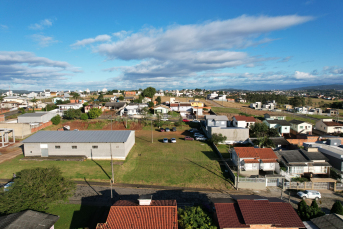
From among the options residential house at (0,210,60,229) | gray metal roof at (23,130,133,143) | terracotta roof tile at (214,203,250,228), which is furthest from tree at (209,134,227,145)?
residential house at (0,210,60,229)

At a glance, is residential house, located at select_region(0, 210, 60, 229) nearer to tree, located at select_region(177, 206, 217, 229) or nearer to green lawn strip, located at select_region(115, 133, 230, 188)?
tree, located at select_region(177, 206, 217, 229)

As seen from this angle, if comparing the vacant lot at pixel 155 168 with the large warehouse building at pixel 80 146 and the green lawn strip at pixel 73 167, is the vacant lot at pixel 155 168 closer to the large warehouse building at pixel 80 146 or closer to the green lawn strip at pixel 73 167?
the green lawn strip at pixel 73 167

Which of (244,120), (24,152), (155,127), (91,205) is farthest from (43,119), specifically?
(244,120)

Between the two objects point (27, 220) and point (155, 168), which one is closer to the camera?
point (27, 220)

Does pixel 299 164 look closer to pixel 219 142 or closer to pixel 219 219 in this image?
pixel 219 142

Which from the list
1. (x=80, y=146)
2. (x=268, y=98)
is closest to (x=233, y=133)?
(x=80, y=146)

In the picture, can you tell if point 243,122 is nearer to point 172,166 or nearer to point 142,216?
point 172,166

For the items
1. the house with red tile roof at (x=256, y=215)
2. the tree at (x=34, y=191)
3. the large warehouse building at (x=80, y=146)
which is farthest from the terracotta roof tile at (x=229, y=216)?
the large warehouse building at (x=80, y=146)
